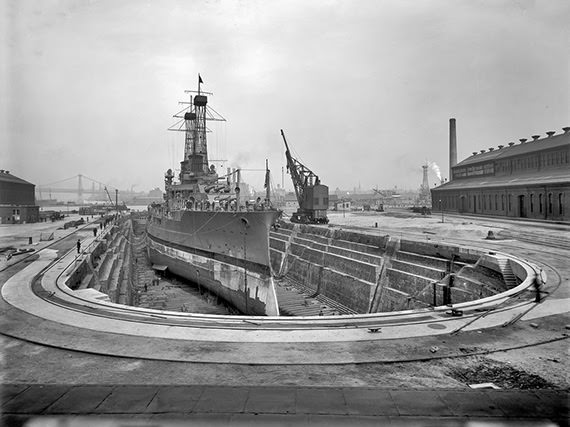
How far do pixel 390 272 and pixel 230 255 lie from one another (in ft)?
37.9

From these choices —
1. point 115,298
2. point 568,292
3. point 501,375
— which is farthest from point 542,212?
point 115,298

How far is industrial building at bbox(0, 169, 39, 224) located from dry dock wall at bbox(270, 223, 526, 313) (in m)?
45.8

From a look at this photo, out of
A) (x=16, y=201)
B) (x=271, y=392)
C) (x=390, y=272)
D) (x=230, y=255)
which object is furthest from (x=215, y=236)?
(x=16, y=201)

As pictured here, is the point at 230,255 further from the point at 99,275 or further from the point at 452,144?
the point at 452,144

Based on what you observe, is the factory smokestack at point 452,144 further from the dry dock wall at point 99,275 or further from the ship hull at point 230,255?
the dry dock wall at point 99,275

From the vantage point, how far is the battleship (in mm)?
22359

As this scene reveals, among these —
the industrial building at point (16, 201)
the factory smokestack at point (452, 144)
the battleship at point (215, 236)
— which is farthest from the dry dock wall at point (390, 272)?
the factory smokestack at point (452, 144)

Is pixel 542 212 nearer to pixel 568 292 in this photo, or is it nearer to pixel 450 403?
pixel 568 292

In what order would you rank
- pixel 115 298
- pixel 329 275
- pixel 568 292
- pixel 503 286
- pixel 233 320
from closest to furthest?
pixel 233 320
pixel 568 292
pixel 503 286
pixel 115 298
pixel 329 275

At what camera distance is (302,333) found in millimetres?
8750

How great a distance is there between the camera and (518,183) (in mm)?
40344

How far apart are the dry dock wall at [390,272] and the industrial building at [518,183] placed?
2018 centimetres

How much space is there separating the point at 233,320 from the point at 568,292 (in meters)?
11.8

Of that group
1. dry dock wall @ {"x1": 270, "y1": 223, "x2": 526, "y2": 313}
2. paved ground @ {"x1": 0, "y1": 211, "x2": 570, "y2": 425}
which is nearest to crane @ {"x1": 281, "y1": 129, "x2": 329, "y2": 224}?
dry dock wall @ {"x1": 270, "y1": 223, "x2": 526, "y2": 313}
